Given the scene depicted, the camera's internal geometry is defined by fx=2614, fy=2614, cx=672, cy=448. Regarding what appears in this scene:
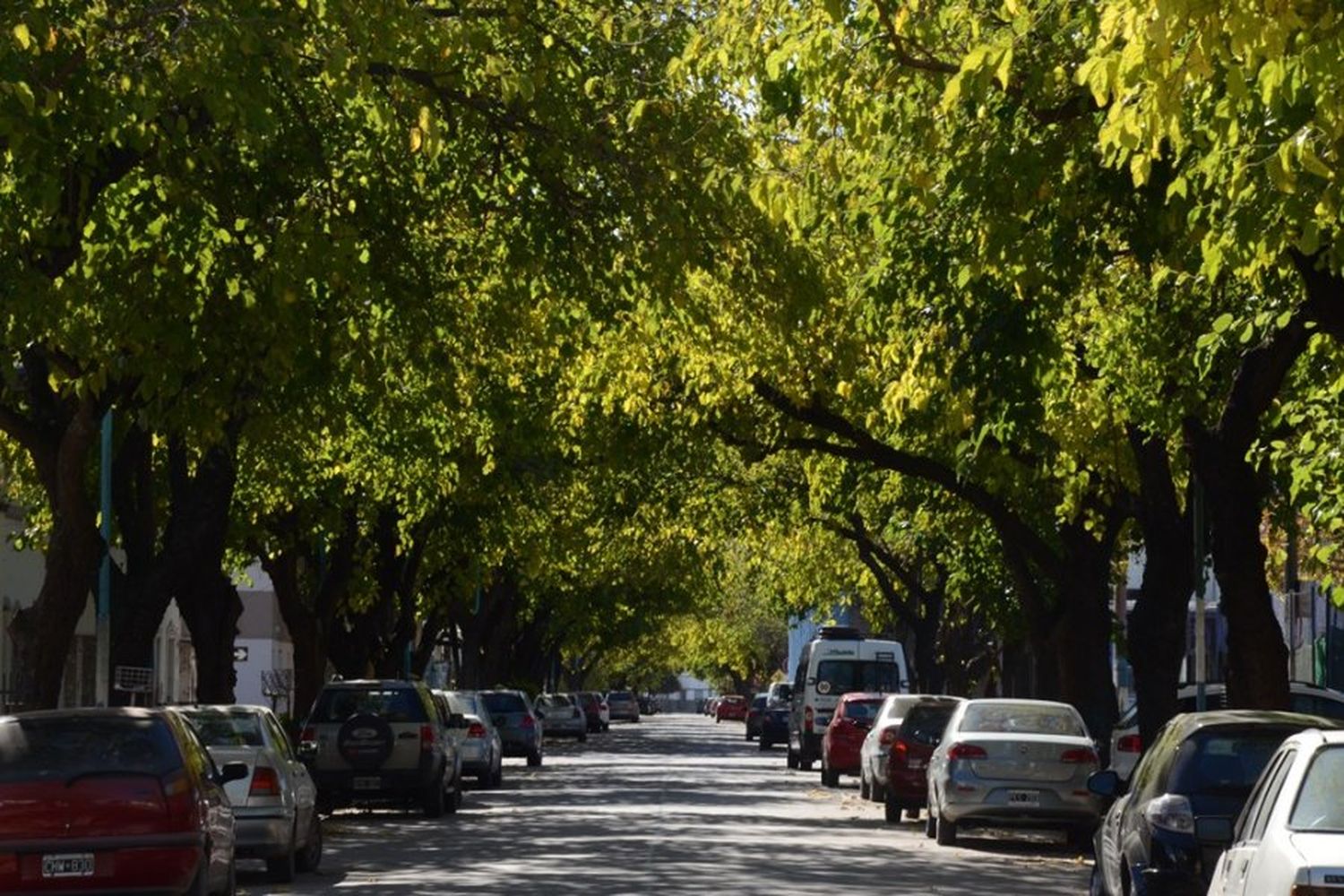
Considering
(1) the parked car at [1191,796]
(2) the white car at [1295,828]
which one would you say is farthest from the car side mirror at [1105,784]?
(2) the white car at [1295,828]

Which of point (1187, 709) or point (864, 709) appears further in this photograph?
point (864, 709)

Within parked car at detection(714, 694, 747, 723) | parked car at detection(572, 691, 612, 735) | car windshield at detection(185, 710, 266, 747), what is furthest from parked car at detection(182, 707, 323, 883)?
parked car at detection(714, 694, 747, 723)

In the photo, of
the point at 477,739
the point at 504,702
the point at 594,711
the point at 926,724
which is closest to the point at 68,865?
the point at 926,724

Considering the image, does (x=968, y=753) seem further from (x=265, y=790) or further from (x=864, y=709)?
(x=864, y=709)

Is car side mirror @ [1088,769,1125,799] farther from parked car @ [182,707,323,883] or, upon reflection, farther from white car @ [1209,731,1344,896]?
parked car @ [182,707,323,883]

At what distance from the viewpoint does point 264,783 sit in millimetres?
22359

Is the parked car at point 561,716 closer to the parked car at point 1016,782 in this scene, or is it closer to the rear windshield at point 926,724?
the rear windshield at point 926,724

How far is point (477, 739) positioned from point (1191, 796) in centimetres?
2720

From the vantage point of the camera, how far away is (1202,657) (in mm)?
A: 26281

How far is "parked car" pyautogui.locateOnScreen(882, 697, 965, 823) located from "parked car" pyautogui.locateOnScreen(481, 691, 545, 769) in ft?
71.0

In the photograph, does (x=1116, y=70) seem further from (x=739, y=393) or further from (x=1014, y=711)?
→ (x=739, y=393)

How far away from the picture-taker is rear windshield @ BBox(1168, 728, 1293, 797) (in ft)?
50.6

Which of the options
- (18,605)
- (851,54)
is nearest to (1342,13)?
(851,54)

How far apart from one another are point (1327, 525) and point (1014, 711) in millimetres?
7578
